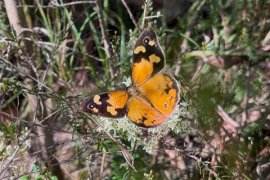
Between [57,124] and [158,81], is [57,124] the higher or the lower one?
the lower one

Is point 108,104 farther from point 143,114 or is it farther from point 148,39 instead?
point 148,39

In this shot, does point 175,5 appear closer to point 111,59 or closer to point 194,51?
point 194,51

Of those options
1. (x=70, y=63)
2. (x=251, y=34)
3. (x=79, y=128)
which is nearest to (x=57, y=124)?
(x=70, y=63)

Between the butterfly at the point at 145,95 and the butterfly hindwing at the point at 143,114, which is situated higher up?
the butterfly at the point at 145,95

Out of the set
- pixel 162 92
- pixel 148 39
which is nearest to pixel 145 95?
pixel 162 92

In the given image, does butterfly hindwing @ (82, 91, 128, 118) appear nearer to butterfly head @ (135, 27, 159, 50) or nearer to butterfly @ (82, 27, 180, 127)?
butterfly @ (82, 27, 180, 127)

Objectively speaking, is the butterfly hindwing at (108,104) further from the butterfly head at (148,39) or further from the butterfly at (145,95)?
the butterfly head at (148,39)

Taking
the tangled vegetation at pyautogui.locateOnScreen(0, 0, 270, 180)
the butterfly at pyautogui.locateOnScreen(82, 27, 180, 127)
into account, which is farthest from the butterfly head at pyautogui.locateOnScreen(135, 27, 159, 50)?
the tangled vegetation at pyautogui.locateOnScreen(0, 0, 270, 180)

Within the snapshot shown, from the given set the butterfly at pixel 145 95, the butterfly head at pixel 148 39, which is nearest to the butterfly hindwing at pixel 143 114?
the butterfly at pixel 145 95
